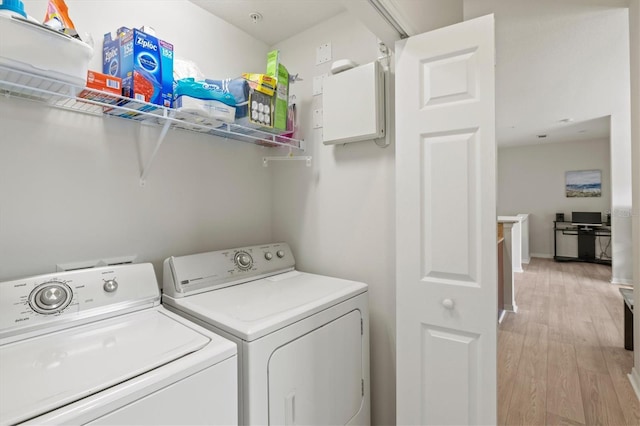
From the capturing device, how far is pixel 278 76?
5.59 ft

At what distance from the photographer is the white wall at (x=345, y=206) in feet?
5.49

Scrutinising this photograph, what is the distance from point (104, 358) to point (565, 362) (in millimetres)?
3206

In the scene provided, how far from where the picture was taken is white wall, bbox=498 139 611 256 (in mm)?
7281

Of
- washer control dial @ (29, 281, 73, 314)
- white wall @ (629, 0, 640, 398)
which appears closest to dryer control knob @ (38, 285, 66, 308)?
washer control dial @ (29, 281, 73, 314)

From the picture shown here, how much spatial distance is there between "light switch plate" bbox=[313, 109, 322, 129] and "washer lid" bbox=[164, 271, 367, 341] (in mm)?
896

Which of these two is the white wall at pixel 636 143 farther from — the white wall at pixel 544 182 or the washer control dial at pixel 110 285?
the white wall at pixel 544 182

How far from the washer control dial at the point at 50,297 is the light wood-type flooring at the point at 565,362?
235 cm

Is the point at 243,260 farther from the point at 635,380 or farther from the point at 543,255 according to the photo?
the point at 543,255

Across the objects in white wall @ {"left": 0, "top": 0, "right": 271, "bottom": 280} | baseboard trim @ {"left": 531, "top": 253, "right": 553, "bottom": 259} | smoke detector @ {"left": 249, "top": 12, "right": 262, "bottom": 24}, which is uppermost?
smoke detector @ {"left": 249, "top": 12, "right": 262, "bottom": 24}

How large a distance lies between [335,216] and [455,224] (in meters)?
0.74

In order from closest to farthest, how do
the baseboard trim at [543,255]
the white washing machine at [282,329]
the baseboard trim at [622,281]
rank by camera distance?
the white washing machine at [282,329]
the baseboard trim at [622,281]
the baseboard trim at [543,255]

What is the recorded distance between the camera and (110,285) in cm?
121

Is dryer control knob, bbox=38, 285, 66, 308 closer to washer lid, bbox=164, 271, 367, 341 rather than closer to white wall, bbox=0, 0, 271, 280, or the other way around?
white wall, bbox=0, 0, 271, 280

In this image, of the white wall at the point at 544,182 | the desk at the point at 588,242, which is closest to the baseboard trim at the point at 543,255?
the white wall at the point at 544,182
